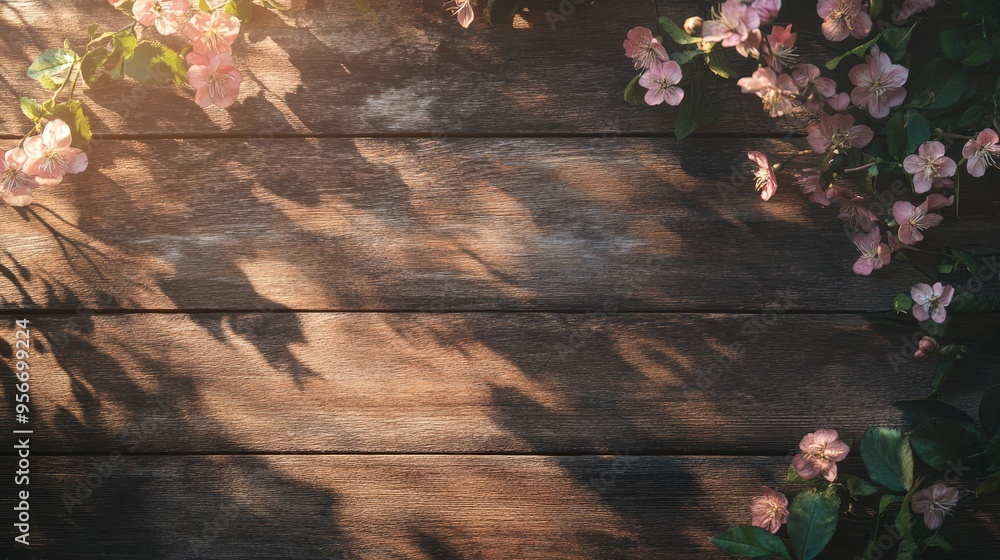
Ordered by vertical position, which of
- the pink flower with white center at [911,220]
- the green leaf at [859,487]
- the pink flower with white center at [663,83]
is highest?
the pink flower with white center at [663,83]

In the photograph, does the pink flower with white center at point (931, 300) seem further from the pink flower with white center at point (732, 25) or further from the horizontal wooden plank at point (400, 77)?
the pink flower with white center at point (732, 25)

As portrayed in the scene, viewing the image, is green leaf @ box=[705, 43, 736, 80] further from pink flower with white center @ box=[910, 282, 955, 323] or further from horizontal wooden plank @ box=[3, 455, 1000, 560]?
horizontal wooden plank @ box=[3, 455, 1000, 560]

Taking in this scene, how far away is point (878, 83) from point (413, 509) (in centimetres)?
99

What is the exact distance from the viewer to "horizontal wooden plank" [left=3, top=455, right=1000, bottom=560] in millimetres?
954

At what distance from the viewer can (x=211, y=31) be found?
0.93 meters

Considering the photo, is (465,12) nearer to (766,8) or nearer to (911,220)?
(766,8)

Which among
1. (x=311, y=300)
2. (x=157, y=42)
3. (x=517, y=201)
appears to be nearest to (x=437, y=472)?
(x=311, y=300)

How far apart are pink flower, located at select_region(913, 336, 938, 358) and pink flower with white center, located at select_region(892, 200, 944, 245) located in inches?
6.3

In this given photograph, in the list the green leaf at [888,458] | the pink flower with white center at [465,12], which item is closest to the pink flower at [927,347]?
the green leaf at [888,458]

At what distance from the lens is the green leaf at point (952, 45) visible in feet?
3.01

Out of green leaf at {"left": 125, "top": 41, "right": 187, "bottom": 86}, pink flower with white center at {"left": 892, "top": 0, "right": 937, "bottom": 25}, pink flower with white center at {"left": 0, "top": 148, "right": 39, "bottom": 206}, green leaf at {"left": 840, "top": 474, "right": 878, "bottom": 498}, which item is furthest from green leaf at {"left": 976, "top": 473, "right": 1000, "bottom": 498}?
pink flower with white center at {"left": 0, "top": 148, "right": 39, "bottom": 206}

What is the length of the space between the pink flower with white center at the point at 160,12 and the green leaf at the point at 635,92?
2.34 ft

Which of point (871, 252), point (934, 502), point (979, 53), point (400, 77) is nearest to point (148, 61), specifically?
point (400, 77)

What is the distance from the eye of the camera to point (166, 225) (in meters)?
0.98
